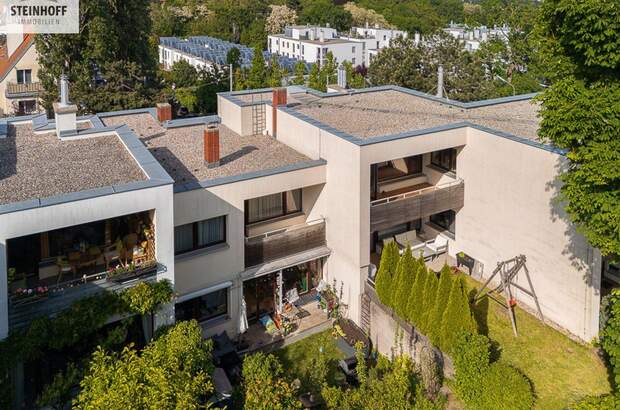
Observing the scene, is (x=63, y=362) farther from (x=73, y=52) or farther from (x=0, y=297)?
(x=73, y=52)

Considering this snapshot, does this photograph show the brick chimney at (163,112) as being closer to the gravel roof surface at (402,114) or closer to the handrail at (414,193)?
the gravel roof surface at (402,114)

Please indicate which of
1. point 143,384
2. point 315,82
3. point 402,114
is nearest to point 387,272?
point 402,114

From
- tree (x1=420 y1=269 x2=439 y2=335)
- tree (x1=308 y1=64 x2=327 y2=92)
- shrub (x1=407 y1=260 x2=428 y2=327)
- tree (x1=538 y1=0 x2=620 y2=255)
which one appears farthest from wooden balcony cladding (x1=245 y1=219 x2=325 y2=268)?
tree (x1=308 y1=64 x2=327 y2=92)

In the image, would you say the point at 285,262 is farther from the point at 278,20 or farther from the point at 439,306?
the point at 278,20

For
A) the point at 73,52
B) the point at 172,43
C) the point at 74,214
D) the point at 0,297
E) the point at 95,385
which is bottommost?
the point at 95,385

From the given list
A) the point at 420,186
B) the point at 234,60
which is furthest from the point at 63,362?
the point at 234,60

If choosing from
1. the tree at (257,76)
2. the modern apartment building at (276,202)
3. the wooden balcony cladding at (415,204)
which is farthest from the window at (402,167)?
the tree at (257,76)
